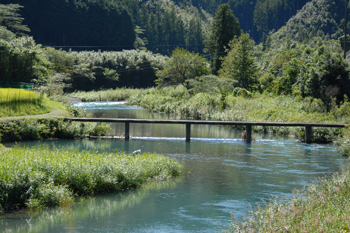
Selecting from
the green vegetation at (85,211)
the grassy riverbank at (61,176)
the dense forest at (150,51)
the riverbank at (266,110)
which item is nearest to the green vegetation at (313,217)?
the green vegetation at (85,211)

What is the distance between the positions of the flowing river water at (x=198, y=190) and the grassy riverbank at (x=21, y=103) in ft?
11.1

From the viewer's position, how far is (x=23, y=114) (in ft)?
69.7

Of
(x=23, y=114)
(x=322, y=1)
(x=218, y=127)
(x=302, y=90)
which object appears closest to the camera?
(x=23, y=114)

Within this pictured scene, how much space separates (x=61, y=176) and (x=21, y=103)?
13402 mm

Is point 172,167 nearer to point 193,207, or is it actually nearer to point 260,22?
point 193,207

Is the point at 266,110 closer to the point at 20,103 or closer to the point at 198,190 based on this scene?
the point at 20,103

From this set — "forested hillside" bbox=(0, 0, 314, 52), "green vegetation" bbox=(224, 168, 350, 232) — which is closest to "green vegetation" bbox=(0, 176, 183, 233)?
"green vegetation" bbox=(224, 168, 350, 232)

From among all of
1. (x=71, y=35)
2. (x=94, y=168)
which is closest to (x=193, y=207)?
(x=94, y=168)

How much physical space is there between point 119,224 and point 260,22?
7504 inches

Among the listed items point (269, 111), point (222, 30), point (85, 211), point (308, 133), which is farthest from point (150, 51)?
point (85, 211)

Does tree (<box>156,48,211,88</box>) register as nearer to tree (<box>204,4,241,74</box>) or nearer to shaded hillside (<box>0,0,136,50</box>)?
tree (<box>204,4,241,74</box>)

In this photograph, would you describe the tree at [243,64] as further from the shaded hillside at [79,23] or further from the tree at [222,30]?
the shaded hillside at [79,23]

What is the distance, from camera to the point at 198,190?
11.6 metres

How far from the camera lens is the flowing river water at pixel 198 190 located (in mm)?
8656
